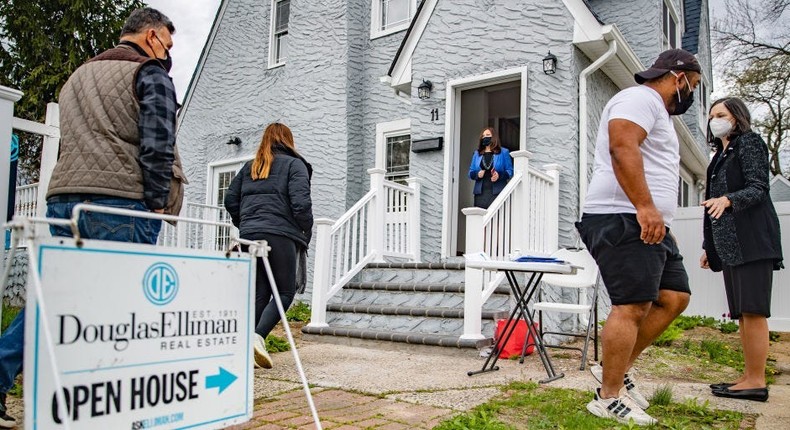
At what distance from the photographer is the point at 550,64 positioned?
696 cm

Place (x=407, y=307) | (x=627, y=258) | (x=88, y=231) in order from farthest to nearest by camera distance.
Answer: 1. (x=407, y=307)
2. (x=627, y=258)
3. (x=88, y=231)

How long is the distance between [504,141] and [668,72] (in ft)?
23.3

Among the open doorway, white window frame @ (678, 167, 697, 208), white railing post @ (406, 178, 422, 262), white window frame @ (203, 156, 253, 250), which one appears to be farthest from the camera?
white window frame @ (678, 167, 697, 208)

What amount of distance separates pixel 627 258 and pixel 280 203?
2.34 metres

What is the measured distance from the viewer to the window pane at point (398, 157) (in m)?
9.21

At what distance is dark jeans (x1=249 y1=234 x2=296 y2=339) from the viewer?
4262 mm

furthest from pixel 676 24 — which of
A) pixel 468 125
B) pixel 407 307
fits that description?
pixel 407 307

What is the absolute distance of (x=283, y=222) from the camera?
14.2 feet

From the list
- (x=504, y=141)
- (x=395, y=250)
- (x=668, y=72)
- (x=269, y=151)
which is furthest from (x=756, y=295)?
(x=504, y=141)

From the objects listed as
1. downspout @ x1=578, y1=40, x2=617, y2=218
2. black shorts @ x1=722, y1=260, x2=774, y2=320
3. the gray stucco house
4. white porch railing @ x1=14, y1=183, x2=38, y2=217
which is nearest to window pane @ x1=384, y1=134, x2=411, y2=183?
the gray stucco house

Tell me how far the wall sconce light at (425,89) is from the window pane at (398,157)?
4.55ft

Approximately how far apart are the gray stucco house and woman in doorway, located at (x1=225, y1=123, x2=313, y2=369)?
166cm

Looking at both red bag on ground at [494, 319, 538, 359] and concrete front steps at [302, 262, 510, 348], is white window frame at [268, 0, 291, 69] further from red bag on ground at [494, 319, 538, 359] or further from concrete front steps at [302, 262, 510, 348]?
red bag on ground at [494, 319, 538, 359]

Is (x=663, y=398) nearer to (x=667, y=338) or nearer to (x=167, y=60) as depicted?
(x=667, y=338)
